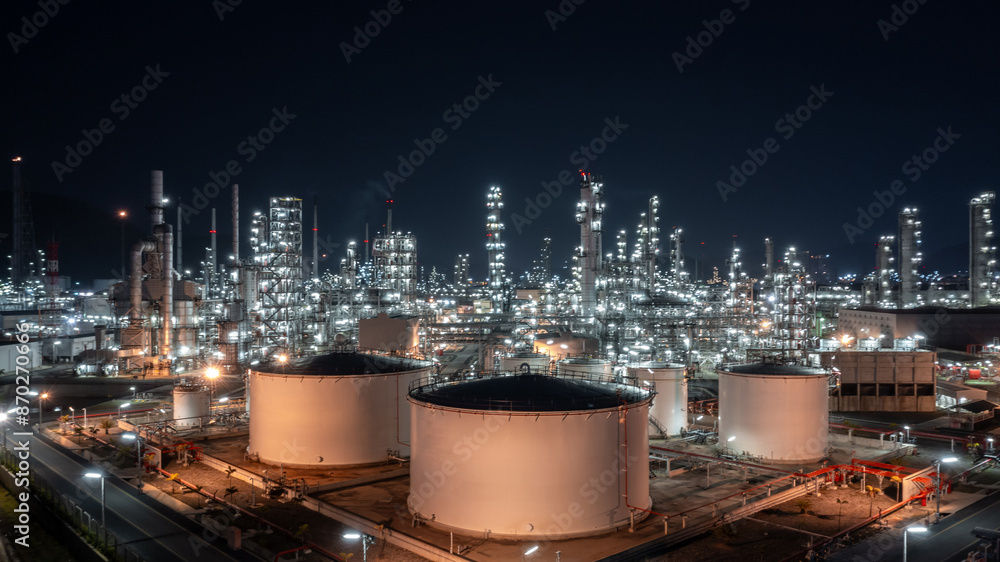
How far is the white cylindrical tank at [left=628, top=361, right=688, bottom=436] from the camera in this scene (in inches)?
1243

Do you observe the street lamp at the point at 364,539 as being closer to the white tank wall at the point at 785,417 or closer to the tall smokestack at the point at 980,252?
the white tank wall at the point at 785,417

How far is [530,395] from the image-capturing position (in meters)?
18.1

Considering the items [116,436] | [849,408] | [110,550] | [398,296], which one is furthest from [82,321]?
[849,408]

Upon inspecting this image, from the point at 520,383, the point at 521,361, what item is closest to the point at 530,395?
the point at 520,383

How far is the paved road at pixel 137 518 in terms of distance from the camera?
1758 cm

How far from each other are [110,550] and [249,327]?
4284cm

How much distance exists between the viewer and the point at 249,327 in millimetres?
58781

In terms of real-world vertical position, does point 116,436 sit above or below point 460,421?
below

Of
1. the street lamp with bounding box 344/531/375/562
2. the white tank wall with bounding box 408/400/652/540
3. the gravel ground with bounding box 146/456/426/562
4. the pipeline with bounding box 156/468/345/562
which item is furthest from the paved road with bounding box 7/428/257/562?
the white tank wall with bounding box 408/400/652/540

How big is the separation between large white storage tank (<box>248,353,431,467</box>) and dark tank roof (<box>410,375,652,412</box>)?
19.8 ft

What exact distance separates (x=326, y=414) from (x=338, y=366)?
6.05 ft

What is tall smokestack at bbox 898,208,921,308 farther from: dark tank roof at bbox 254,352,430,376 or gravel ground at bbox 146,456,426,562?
gravel ground at bbox 146,456,426,562

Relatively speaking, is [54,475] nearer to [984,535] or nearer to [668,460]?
[668,460]

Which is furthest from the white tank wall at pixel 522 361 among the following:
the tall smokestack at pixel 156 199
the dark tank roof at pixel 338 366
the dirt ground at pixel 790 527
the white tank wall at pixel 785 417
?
the tall smokestack at pixel 156 199
